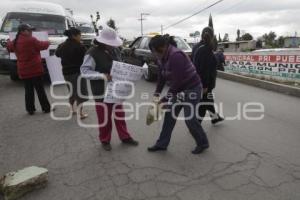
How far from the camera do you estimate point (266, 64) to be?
1122 centimetres

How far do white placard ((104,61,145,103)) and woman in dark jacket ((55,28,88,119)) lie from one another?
1.37m

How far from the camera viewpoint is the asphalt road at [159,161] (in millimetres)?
3389

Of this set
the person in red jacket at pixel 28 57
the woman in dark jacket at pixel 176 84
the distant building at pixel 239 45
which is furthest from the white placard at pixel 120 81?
the distant building at pixel 239 45

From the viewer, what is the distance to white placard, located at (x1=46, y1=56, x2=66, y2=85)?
8.47m

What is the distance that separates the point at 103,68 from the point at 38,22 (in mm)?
6692

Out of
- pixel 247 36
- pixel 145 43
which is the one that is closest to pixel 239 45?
pixel 247 36

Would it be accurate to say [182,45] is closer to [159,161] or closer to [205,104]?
[205,104]

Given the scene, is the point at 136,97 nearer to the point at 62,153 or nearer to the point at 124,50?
the point at 62,153

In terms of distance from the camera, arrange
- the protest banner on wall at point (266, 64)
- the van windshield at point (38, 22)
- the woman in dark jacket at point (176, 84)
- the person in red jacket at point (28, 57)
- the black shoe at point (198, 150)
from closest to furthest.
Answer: the woman in dark jacket at point (176, 84), the black shoe at point (198, 150), the person in red jacket at point (28, 57), the van windshield at point (38, 22), the protest banner on wall at point (266, 64)

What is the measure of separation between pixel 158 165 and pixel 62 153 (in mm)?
1435

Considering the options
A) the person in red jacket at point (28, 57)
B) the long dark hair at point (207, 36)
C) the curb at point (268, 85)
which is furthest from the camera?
the curb at point (268, 85)

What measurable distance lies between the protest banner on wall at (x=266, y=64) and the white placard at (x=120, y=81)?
23.0ft

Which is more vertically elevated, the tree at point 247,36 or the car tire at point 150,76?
the tree at point 247,36

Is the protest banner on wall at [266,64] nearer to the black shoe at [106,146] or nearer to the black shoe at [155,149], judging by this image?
the black shoe at [155,149]
